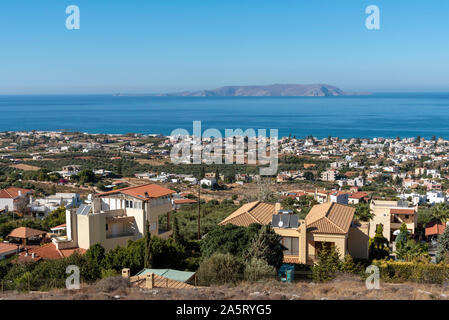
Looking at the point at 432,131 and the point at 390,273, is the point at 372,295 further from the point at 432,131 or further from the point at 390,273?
the point at 432,131

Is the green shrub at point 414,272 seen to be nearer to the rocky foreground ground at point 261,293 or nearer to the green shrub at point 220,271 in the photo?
the rocky foreground ground at point 261,293

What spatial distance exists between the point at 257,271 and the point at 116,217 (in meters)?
6.38

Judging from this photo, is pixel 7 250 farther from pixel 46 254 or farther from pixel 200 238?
pixel 200 238

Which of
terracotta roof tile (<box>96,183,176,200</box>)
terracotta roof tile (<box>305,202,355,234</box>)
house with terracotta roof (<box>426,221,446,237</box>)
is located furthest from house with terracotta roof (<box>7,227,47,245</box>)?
house with terracotta roof (<box>426,221,446,237</box>)

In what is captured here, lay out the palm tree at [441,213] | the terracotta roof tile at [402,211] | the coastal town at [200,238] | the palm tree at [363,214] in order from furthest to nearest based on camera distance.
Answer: the palm tree at [441,213], the terracotta roof tile at [402,211], the palm tree at [363,214], the coastal town at [200,238]

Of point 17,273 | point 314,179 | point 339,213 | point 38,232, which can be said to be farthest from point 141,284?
point 314,179

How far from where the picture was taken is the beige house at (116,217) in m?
13.3

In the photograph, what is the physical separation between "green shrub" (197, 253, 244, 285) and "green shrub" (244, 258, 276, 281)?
194 mm

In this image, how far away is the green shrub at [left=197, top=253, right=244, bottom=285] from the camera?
29.9 ft

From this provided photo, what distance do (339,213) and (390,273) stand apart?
159 inches

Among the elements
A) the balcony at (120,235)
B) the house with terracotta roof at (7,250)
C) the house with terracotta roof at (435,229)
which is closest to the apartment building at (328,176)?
the house with terracotta roof at (435,229)

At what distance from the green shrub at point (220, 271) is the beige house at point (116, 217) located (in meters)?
5.08

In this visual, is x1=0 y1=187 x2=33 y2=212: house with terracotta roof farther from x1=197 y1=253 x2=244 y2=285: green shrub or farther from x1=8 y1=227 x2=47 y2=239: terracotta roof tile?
x1=197 y1=253 x2=244 y2=285: green shrub
